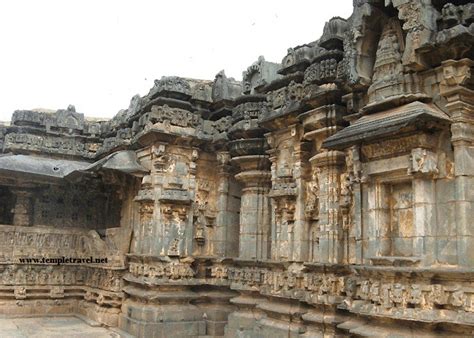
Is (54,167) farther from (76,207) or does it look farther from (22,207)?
(76,207)

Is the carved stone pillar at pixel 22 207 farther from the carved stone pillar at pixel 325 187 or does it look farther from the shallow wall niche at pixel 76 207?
the carved stone pillar at pixel 325 187

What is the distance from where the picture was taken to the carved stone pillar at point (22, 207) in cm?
1706

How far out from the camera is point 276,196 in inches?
457

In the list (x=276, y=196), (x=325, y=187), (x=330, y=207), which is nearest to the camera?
(x=330, y=207)

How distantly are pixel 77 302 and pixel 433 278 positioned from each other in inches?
519

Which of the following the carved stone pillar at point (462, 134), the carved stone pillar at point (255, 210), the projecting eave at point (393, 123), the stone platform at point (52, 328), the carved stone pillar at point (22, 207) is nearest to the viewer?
the carved stone pillar at point (462, 134)

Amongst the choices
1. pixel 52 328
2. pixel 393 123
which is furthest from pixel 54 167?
pixel 393 123

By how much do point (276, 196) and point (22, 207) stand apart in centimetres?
973

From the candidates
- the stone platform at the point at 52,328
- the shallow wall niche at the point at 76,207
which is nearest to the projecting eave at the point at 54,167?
the shallow wall niche at the point at 76,207

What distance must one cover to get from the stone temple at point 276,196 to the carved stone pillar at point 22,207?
0.07m

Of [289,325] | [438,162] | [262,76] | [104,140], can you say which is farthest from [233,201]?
[438,162]

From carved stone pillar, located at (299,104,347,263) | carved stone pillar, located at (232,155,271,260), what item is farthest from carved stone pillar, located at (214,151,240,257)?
carved stone pillar, located at (299,104,347,263)

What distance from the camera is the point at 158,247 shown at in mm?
13477

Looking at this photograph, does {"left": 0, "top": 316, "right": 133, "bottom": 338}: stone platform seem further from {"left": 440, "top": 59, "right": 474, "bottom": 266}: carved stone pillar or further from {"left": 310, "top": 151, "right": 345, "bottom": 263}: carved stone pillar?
{"left": 440, "top": 59, "right": 474, "bottom": 266}: carved stone pillar
